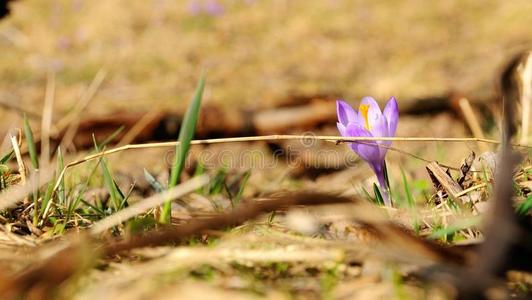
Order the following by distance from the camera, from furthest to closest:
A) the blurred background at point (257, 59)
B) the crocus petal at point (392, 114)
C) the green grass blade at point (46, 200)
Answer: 1. the blurred background at point (257, 59)
2. the crocus petal at point (392, 114)
3. the green grass blade at point (46, 200)

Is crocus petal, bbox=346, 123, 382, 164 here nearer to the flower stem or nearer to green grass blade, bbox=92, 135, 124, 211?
the flower stem

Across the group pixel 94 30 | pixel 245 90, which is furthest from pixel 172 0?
pixel 245 90

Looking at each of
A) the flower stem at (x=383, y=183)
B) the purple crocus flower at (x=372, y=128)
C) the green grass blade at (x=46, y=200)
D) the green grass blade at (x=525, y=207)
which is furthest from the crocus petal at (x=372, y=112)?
the green grass blade at (x=46, y=200)

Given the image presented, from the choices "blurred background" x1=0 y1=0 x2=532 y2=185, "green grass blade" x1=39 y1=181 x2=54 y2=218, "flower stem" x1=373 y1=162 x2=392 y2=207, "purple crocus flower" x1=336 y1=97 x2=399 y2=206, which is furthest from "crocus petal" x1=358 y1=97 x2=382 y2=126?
"blurred background" x1=0 y1=0 x2=532 y2=185

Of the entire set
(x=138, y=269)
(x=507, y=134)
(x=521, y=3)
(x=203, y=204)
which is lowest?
(x=203, y=204)

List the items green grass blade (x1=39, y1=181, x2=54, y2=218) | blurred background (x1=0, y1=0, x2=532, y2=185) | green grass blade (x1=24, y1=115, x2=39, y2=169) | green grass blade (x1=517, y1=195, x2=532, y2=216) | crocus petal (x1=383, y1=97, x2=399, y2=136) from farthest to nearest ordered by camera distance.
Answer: blurred background (x1=0, y1=0, x2=532, y2=185) < green grass blade (x1=24, y1=115, x2=39, y2=169) < crocus petal (x1=383, y1=97, x2=399, y2=136) < green grass blade (x1=39, y1=181, x2=54, y2=218) < green grass blade (x1=517, y1=195, x2=532, y2=216)

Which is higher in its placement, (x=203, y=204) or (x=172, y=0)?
(x=172, y=0)

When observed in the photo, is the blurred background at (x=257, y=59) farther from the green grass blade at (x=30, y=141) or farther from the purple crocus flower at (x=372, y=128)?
the purple crocus flower at (x=372, y=128)

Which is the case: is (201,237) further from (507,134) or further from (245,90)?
(245,90)

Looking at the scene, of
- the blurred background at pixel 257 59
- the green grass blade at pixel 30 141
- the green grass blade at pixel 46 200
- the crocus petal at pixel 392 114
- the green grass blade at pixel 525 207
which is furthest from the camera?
the blurred background at pixel 257 59
